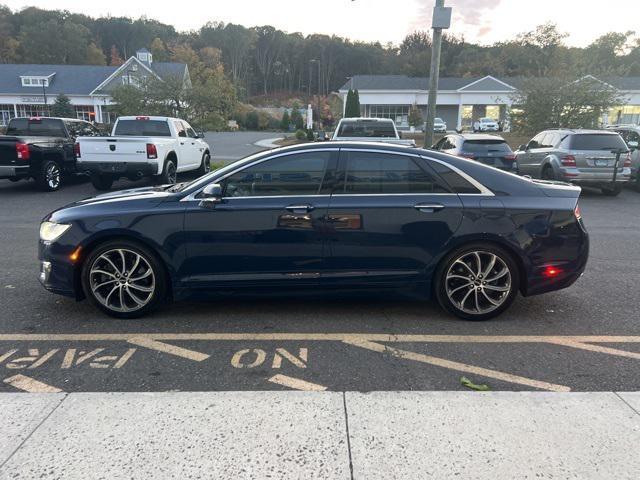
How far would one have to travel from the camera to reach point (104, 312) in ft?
15.1

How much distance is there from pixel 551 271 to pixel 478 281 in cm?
66

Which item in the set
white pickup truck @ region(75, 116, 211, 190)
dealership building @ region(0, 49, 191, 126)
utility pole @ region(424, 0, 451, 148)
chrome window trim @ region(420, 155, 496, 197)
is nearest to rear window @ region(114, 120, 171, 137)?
white pickup truck @ region(75, 116, 211, 190)

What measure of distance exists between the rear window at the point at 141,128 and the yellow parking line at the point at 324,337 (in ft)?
A: 33.0

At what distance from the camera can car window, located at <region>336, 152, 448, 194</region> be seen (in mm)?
4531

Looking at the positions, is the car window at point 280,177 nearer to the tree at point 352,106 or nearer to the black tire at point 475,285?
the black tire at point 475,285

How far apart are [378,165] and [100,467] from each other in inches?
124

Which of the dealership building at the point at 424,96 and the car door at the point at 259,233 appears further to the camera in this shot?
the dealership building at the point at 424,96

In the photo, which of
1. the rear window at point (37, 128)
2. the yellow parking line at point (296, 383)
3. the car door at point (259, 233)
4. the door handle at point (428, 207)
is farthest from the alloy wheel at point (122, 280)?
the rear window at point (37, 128)

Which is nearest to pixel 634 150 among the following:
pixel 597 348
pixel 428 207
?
pixel 597 348

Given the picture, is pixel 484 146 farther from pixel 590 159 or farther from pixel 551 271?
pixel 551 271

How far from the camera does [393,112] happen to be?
57438 millimetres

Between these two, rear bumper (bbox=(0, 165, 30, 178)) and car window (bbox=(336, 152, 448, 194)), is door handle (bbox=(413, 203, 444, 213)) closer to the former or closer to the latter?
car window (bbox=(336, 152, 448, 194))

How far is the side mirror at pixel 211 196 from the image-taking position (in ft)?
14.4

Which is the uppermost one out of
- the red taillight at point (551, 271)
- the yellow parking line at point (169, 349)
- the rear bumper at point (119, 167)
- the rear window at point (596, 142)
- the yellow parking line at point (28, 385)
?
the rear window at point (596, 142)
